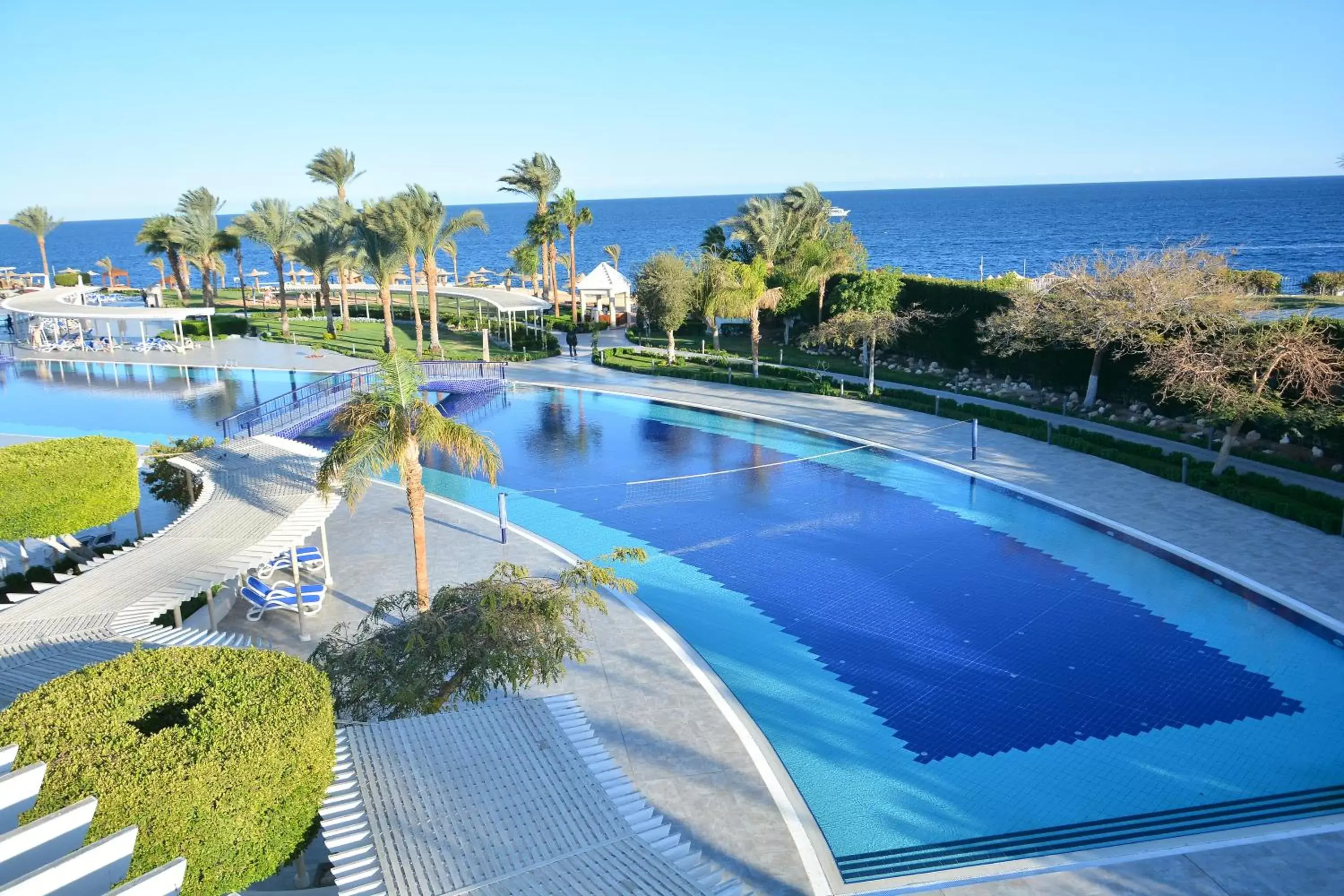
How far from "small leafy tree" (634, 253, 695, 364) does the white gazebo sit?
9.71 m

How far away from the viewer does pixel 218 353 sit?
4019cm

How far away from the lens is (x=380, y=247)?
38.4 meters

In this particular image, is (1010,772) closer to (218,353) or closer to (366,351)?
(366,351)

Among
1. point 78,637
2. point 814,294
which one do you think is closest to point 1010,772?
point 78,637

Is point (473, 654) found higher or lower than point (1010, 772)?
higher

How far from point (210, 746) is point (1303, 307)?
3258 cm

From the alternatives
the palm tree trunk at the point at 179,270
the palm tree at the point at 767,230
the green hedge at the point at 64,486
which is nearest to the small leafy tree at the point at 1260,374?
the green hedge at the point at 64,486

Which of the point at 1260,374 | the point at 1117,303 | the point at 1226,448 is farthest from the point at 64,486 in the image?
the point at 1260,374

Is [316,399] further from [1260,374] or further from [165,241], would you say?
[165,241]

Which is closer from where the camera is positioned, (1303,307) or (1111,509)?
(1111,509)

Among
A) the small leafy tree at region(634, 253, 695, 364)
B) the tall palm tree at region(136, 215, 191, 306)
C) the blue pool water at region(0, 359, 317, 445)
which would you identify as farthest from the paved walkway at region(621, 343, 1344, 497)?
the tall palm tree at region(136, 215, 191, 306)

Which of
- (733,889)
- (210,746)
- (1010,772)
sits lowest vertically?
(1010,772)

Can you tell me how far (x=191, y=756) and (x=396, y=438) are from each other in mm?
6808

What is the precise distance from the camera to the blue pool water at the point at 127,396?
27.6m
